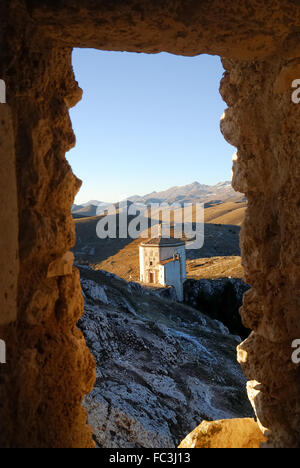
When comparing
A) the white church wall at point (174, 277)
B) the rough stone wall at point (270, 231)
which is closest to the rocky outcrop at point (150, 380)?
the rough stone wall at point (270, 231)

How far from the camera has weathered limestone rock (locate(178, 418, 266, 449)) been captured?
3316 millimetres

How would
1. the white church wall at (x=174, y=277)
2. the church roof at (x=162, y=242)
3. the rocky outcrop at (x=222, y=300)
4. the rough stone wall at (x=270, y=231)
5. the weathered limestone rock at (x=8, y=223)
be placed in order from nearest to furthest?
the weathered limestone rock at (x=8, y=223)
the rough stone wall at (x=270, y=231)
the rocky outcrop at (x=222, y=300)
the white church wall at (x=174, y=277)
the church roof at (x=162, y=242)

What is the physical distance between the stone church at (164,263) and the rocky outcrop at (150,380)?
50.4ft

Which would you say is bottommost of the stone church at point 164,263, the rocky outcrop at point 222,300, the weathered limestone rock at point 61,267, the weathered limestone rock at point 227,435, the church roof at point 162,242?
the rocky outcrop at point 222,300

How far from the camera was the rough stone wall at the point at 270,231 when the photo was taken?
105 inches

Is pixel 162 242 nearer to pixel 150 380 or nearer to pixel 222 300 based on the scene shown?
pixel 222 300

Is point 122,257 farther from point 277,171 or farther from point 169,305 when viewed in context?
point 277,171

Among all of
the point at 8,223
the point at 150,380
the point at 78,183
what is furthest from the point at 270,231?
the point at 150,380

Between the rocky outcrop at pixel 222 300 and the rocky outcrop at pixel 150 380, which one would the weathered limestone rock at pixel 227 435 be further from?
the rocky outcrop at pixel 222 300

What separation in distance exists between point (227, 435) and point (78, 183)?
2.69 m

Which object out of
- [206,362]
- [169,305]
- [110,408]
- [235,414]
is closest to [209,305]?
[169,305]

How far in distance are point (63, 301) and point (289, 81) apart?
2.17 meters

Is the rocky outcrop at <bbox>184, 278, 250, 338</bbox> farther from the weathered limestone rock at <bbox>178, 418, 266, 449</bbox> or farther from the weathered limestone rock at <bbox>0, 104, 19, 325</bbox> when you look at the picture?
the weathered limestone rock at <bbox>0, 104, 19, 325</bbox>

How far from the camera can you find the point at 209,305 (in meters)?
26.7
